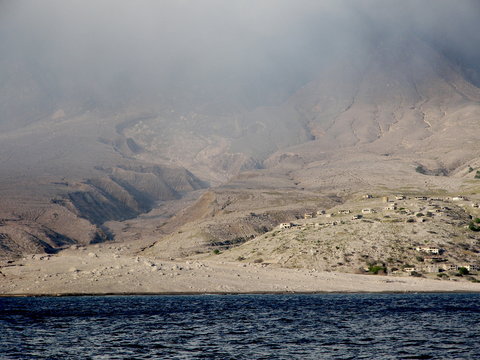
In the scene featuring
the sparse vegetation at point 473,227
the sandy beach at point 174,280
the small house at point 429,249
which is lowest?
the sandy beach at point 174,280

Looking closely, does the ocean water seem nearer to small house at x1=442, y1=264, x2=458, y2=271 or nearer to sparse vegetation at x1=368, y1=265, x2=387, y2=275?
sparse vegetation at x1=368, y1=265, x2=387, y2=275

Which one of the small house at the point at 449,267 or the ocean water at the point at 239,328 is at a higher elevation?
the small house at the point at 449,267

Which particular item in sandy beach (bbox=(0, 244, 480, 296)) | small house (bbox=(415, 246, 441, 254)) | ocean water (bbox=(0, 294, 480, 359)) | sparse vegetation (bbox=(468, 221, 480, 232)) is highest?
sparse vegetation (bbox=(468, 221, 480, 232))

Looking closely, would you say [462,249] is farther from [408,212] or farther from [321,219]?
[321,219]

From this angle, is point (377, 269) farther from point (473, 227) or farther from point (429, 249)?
point (473, 227)

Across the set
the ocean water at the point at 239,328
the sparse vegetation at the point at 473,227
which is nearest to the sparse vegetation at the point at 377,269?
the ocean water at the point at 239,328

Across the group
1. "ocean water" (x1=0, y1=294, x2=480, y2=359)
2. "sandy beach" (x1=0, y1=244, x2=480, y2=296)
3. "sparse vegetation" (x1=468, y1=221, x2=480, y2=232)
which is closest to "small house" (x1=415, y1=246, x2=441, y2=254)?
"sandy beach" (x1=0, y1=244, x2=480, y2=296)

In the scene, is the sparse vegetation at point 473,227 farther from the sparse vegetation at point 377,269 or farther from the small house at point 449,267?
the sparse vegetation at point 377,269

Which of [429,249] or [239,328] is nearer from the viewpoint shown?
[239,328]

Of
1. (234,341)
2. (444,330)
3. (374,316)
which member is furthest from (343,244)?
(234,341)

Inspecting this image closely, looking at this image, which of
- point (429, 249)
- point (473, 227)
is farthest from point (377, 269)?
point (473, 227)

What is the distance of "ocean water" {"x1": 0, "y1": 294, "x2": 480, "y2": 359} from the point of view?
176 ft

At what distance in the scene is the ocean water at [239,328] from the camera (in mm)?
53688

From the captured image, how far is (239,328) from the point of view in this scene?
6762 centimetres
